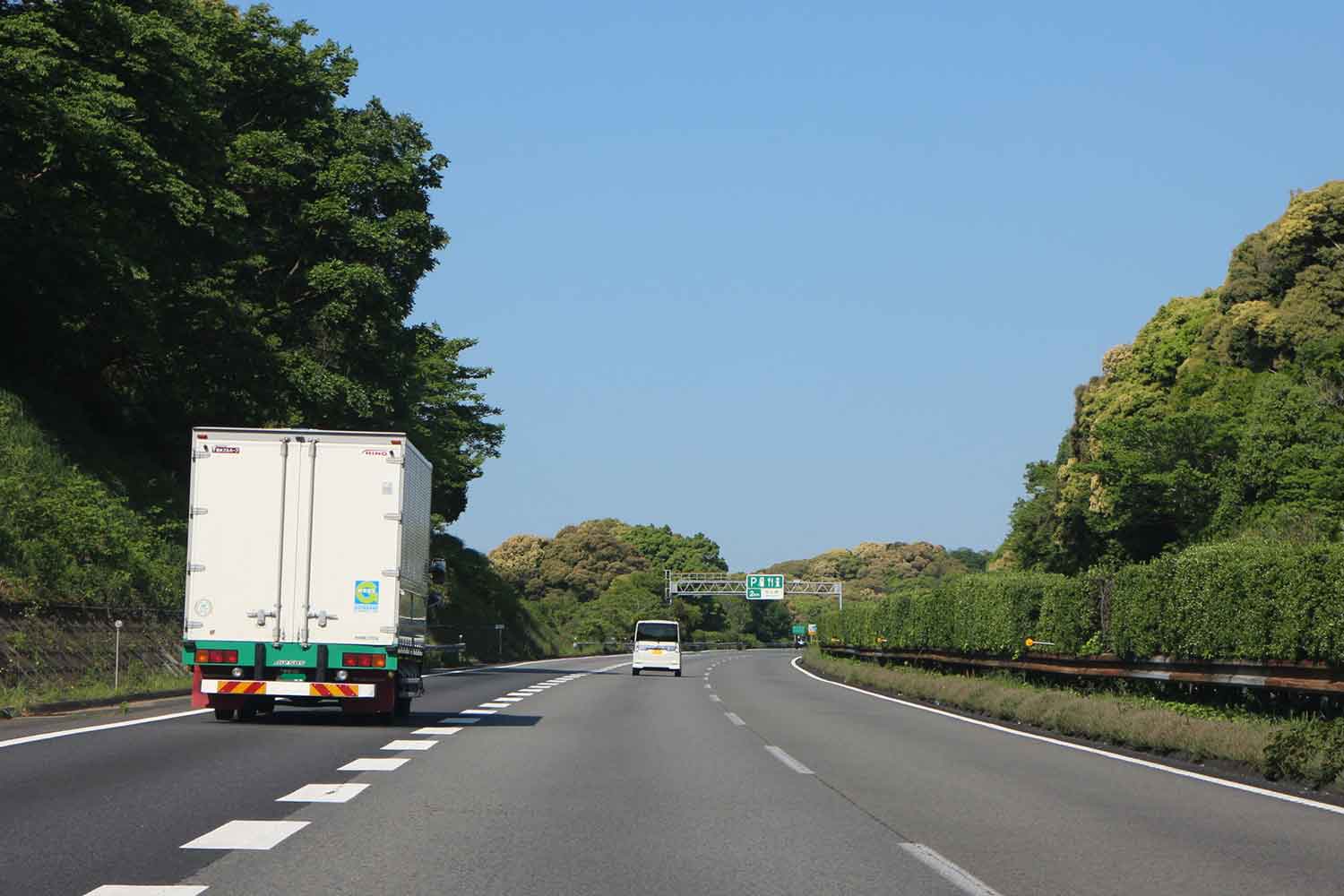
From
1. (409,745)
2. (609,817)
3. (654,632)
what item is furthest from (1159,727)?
(654,632)

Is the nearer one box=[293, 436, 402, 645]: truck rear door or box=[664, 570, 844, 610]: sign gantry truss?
box=[293, 436, 402, 645]: truck rear door

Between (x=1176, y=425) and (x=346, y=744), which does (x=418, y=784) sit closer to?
(x=346, y=744)

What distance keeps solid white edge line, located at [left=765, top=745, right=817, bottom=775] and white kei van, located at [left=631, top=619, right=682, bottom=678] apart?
103 feet

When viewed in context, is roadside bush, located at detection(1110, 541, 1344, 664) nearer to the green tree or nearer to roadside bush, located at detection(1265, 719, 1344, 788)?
roadside bush, located at detection(1265, 719, 1344, 788)

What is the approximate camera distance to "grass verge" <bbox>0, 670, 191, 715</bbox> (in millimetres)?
Answer: 18562

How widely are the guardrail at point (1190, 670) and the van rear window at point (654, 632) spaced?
60.3 ft

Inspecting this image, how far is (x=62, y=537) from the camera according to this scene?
2606cm

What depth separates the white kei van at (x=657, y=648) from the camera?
4778cm

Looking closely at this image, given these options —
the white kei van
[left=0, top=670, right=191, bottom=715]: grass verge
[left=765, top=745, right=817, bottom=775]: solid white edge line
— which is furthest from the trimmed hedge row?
the white kei van

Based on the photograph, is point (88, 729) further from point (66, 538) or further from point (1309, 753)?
point (1309, 753)

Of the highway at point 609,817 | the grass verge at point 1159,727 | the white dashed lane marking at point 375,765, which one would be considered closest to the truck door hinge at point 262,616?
the highway at point 609,817

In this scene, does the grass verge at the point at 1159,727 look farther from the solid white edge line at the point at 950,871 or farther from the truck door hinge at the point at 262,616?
the truck door hinge at the point at 262,616

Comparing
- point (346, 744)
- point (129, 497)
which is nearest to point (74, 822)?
point (346, 744)

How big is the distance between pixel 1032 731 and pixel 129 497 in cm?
2306
